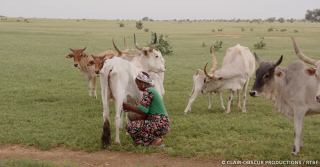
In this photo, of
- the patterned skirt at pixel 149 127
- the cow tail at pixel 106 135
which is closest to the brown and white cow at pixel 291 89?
the patterned skirt at pixel 149 127

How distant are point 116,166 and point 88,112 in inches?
136

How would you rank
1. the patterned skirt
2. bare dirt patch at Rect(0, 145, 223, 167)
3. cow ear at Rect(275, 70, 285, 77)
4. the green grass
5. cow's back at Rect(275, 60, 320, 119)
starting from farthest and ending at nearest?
1. the patterned skirt
2. cow ear at Rect(275, 70, 285, 77)
3. cow's back at Rect(275, 60, 320, 119)
4. bare dirt patch at Rect(0, 145, 223, 167)
5. the green grass

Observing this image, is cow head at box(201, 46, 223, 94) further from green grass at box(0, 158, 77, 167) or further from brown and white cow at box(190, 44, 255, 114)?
green grass at box(0, 158, 77, 167)

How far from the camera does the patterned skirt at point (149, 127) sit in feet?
20.0

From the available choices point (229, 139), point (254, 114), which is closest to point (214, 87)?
point (254, 114)

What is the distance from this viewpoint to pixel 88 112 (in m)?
8.74

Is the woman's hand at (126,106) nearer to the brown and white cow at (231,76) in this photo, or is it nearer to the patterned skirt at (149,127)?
the patterned skirt at (149,127)

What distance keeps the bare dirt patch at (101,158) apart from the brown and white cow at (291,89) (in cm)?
154

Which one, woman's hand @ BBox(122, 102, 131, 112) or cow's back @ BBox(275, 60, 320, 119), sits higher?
cow's back @ BBox(275, 60, 320, 119)

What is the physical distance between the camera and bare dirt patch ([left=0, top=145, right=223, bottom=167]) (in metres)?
5.62

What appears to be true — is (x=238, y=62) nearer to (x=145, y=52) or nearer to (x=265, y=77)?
(x=145, y=52)

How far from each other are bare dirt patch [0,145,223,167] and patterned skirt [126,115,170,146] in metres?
0.34

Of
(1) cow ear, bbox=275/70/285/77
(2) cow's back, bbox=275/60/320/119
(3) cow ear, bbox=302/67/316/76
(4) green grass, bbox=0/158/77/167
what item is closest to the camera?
(4) green grass, bbox=0/158/77/167

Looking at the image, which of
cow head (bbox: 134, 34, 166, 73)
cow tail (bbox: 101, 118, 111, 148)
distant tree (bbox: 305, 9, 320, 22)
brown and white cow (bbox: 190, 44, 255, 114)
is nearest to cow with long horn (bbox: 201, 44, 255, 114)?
brown and white cow (bbox: 190, 44, 255, 114)
